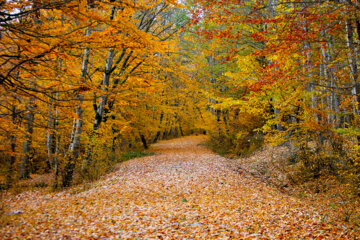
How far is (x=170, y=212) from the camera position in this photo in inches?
226

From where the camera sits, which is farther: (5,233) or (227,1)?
(227,1)

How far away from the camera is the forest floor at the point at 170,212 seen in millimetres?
4594

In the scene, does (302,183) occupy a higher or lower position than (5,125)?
lower

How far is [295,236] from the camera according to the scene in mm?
4352

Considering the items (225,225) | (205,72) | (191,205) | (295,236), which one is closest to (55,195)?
(191,205)

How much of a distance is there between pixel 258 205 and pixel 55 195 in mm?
6371

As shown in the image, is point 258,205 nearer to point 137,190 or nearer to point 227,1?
point 137,190

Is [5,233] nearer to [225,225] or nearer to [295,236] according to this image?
[225,225]

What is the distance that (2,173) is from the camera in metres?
9.91

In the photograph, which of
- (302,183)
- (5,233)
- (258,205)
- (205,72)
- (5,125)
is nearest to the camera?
(5,233)

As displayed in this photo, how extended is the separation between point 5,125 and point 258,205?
721cm

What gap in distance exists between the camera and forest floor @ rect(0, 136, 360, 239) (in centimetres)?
459

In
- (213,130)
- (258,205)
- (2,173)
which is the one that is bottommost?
(258,205)

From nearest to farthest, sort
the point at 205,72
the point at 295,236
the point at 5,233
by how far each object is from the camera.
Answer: the point at 295,236
the point at 5,233
the point at 205,72
